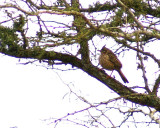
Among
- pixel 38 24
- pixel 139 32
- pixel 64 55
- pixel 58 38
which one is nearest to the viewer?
pixel 139 32

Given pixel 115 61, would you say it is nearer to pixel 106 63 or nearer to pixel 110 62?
pixel 110 62

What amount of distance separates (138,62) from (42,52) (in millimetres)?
1728

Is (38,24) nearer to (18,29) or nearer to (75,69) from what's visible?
(18,29)

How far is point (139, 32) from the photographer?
632 cm

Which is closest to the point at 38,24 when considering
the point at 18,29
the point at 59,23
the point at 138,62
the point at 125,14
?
the point at 18,29

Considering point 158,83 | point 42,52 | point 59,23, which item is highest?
point 59,23

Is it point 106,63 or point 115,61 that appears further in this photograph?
point 115,61

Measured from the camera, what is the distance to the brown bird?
340 inches

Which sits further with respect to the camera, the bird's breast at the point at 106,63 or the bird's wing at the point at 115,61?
the bird's wing at the point at 115,61

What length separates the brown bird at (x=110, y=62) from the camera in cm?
862

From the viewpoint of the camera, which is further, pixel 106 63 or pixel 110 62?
pixel 110 62

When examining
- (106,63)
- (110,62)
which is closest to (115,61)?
(110,62)

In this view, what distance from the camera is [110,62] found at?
9.01 m

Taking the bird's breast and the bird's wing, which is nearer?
the bird's breast
